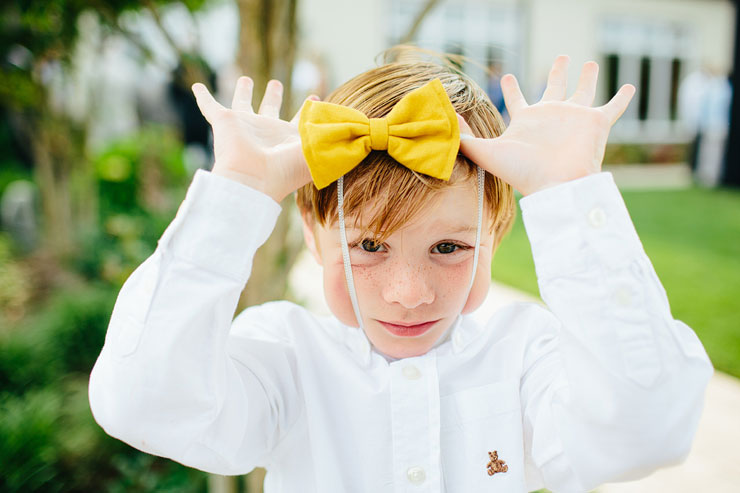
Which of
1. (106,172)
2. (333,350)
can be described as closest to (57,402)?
(333,350)

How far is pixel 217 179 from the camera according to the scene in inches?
42.9

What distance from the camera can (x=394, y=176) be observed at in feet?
3.90

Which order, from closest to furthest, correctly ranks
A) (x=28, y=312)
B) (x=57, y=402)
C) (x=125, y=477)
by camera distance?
(x=125, y=477)
(x=57, y=402)
(x=28, y=312)

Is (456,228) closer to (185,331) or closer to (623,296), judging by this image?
→ (623,296)

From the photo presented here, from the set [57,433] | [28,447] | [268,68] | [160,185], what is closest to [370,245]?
[268,68]

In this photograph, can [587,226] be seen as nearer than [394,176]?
Yes

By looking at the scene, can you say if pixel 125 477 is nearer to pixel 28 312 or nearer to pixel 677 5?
pixel 28 312

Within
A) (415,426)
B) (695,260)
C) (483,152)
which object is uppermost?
(483,152)

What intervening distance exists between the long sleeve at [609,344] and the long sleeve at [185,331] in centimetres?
53

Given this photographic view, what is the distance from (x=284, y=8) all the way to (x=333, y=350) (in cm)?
110

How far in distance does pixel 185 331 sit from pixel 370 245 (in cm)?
40

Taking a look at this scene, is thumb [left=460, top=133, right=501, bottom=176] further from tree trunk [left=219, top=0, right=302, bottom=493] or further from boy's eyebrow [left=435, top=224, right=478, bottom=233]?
tree trunk [left=219, top=0, right=302, bottom=493]

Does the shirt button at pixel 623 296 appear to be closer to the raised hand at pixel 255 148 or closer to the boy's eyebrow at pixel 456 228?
the boy's eyebrow at pixel 456 228

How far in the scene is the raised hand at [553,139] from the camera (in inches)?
42.6
